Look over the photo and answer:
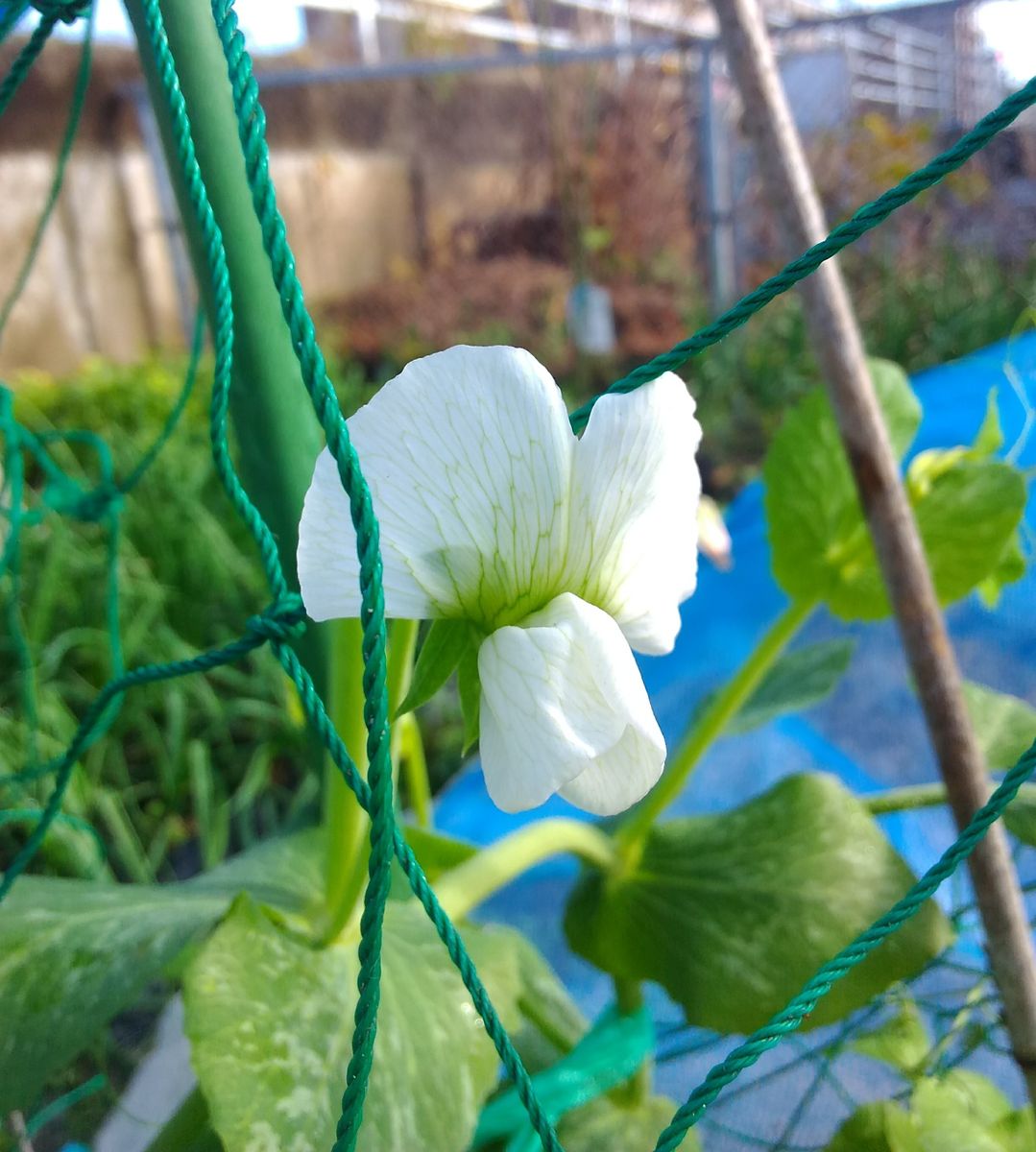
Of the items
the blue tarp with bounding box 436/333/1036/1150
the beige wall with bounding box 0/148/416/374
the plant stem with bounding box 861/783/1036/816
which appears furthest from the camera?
the beige wall with bounding box 0/148/416/374

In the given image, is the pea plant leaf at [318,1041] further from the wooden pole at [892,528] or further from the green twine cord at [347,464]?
the wooden pole at [892,528]

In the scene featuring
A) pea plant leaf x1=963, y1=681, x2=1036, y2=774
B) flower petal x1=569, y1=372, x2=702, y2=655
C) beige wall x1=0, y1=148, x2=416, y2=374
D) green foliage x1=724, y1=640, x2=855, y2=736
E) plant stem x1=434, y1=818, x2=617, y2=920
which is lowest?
A: plant stem x1=434, y1=818, x2=617, y2=920

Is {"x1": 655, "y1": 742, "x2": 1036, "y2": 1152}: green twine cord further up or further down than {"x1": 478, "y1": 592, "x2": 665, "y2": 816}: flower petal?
further down

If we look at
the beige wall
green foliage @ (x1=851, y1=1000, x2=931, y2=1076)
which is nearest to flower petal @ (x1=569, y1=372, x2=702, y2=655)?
green foliage @ (x1=851, y1=1000, x2=931, y2=1076)

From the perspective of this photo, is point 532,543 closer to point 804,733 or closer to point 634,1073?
point 634,1073

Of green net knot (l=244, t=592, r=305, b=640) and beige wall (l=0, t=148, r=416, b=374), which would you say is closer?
green net knot (l=244, t=592, r=305, b=640)

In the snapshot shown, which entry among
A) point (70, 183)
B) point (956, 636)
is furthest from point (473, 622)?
point (70, 183)

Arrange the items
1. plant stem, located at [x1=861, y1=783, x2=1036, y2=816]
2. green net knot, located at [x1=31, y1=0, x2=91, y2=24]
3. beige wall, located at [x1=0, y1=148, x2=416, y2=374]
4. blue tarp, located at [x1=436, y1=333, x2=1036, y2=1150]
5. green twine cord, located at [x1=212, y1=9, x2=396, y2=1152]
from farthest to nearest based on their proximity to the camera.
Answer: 1. beige wall, located at [x1=0, y1=148, x2=416, y2=374]
2. blue tarp, located at [x1=436, y1=333, x2=1036, y2=1150]
3. plant stem, located at [x1=861, y1=783, x2=1036, y2=816]
4. green net knot, located at [x1=31, y1=0, x2=91, y2=24]
5. green twine cord, located at [x1=212, y1=9, x2=396, y2=1152]

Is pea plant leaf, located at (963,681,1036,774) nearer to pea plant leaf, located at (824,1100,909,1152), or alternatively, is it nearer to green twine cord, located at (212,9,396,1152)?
pea plant leaf, located at (824,1100,909,1152)
